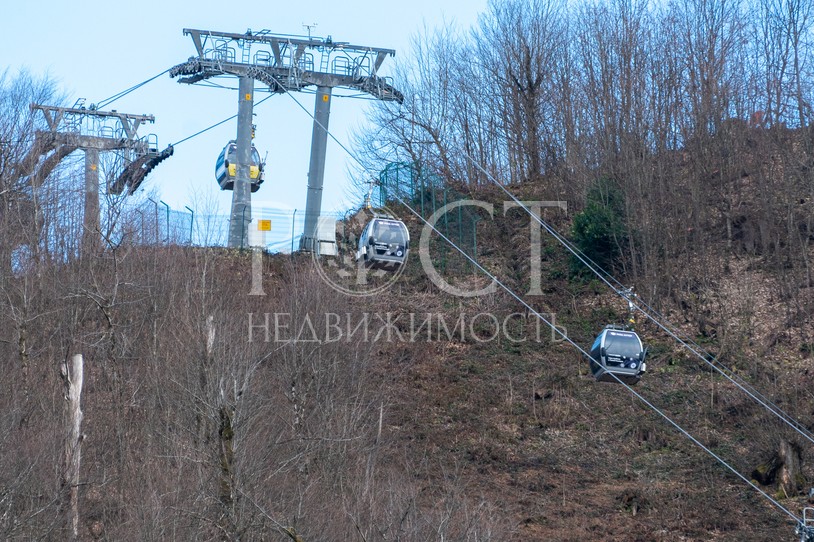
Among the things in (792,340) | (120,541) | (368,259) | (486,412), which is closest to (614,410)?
(486,412)

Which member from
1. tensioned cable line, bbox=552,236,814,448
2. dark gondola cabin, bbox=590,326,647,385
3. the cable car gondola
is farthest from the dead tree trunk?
the cable car gondola

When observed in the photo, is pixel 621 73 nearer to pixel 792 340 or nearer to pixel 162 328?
pixel 792 340

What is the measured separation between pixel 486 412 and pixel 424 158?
18.4m

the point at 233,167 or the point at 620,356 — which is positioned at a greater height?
the point at 233,167

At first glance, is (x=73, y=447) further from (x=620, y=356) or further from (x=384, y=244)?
(x=620, y=356)

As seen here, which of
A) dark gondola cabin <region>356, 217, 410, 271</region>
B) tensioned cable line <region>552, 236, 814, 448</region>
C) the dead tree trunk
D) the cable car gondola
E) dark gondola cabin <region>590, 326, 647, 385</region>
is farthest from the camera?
the cable car gondola

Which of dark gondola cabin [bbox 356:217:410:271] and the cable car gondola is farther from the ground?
the cable car gondola

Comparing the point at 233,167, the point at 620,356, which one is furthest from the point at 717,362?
the point at 233,167

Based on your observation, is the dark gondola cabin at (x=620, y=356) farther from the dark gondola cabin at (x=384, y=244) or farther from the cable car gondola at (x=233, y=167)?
the cable car gondola at (x=233, y=167)

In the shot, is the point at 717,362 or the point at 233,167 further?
the point at 233,167

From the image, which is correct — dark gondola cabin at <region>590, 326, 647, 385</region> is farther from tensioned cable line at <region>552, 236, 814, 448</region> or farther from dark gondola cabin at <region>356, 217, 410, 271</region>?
dark gondola cabin at <region>356, 217, 410, 271</region>

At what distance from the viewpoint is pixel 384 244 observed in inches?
1037

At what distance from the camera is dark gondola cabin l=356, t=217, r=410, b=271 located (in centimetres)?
2631

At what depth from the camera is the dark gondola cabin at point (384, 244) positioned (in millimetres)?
26312
